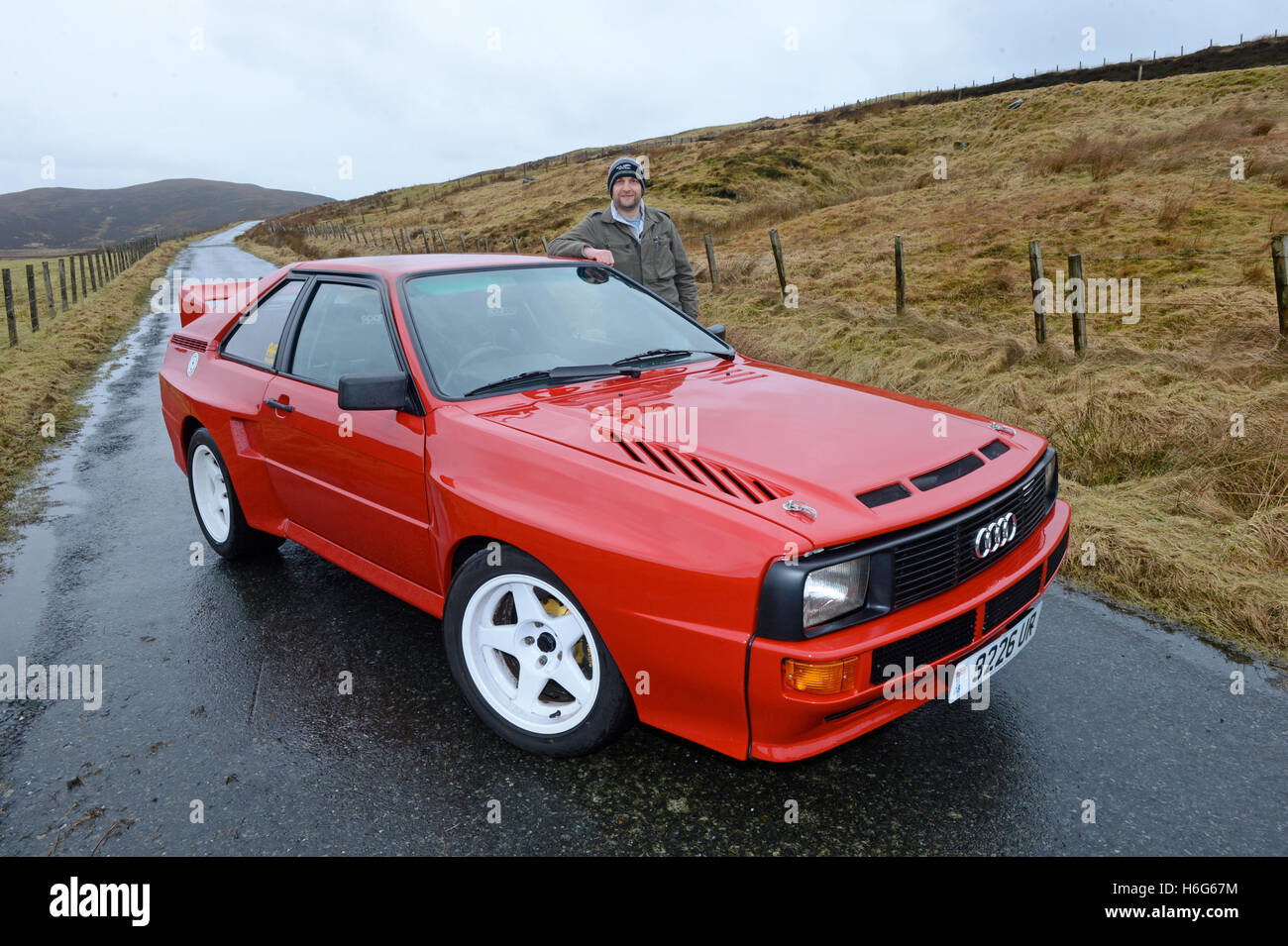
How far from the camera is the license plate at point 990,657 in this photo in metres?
2.35

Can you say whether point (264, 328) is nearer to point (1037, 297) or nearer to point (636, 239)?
point (636, 239)

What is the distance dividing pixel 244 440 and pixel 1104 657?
389 centimetres

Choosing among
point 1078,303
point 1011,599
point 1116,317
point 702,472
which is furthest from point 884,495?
point 1116,317

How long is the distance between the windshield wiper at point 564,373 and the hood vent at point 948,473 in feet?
4.13

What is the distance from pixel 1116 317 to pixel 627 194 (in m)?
6.23

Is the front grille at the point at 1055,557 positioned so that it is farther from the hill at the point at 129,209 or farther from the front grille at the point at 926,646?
the hill at the point at 129,209

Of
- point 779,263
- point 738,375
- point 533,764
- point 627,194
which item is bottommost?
point 533,764

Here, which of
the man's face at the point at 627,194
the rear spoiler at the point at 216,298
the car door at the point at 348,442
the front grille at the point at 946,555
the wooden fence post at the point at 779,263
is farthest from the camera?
the wooden fence post at the point at 779,263

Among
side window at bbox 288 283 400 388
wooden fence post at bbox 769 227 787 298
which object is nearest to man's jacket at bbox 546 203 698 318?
side window at bbox 288 283 400 388

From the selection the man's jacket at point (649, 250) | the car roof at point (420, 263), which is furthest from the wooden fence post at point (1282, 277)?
the car roof at point (420, 263)

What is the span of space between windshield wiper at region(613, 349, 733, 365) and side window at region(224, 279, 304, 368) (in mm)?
1677

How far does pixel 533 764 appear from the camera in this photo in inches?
105

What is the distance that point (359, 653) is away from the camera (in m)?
3.38
